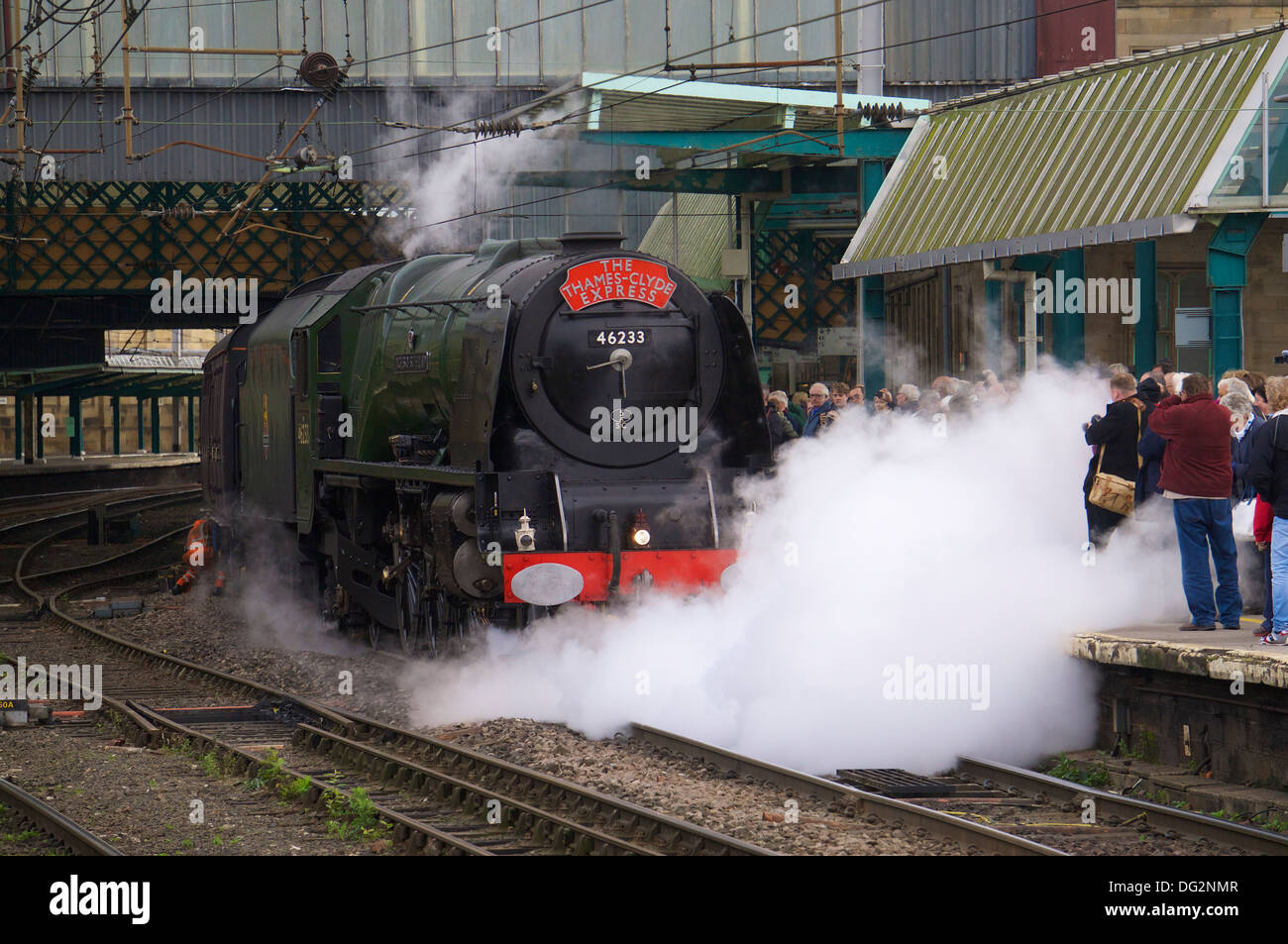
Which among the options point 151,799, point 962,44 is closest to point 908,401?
point 151,799

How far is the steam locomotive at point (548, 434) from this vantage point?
1070 centimetres

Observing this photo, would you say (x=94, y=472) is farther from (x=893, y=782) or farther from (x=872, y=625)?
(x=893, y=782)

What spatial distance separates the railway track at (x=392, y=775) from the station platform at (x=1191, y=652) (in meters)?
3.18

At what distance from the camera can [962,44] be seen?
97.7 ft

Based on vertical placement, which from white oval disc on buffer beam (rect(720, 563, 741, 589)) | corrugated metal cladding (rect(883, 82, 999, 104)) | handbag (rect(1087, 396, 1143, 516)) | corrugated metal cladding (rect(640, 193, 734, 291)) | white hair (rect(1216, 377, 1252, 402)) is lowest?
white oval disc on buffer beam (rect(720, 563, 741, 589))

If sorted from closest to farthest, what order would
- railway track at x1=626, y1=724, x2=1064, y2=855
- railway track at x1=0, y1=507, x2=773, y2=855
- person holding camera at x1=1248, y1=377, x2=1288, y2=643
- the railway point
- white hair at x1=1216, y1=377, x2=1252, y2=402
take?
1. railway track at x1=626, y1=724, x2=1064, y2=855
2. railway track at x1=0, y1=507, x2=773, y2=855
3. the railway point
4. person holding camera at x1=1248, y1=377, x2=1288, y2=643
5. white hair at x1=1216, y1=377, x2=1252, y2=402

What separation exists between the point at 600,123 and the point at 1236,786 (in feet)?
40.2

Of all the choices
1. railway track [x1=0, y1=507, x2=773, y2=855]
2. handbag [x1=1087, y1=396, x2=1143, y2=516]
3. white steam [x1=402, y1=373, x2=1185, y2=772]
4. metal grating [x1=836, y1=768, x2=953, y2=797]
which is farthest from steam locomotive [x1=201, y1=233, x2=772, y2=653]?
handbag [x1=1087, y1=396, x2=1143, y2=516]

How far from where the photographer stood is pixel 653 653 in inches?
419

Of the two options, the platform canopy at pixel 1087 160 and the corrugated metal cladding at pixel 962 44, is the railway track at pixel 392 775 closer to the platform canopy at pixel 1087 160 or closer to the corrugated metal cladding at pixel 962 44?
the platform canopy at pixel 1087 160

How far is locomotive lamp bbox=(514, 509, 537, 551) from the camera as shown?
10617mm

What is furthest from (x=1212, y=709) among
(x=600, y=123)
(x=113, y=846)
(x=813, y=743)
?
(x=600, y=123)

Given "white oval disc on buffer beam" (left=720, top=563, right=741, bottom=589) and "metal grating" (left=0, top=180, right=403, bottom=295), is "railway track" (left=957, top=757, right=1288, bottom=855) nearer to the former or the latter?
"white oval disc on buffer beam" (left=720, top=563, right=741, bottom=589)
